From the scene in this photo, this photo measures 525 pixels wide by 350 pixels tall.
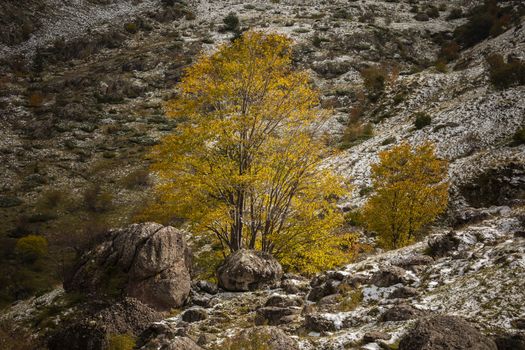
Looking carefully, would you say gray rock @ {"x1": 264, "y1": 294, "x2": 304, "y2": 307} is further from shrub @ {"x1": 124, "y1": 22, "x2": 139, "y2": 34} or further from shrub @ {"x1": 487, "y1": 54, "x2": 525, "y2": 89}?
shrub @ {"x1": 124, "y1": 22, "x2": 139, "y2": 34}

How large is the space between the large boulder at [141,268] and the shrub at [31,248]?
72.5ft

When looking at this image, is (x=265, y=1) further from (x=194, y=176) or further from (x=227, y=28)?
(x=194, y=176)

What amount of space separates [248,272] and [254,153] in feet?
16.1

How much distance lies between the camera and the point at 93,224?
3725cm

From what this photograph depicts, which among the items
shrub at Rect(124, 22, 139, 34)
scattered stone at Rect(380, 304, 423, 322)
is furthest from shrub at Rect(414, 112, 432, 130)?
shrub at Rect(124, 22, 139, 34)

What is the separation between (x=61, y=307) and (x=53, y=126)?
163ft

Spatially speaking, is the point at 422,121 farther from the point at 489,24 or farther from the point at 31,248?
the point at 31,248

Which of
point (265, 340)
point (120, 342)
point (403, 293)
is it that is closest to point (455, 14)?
point (403, 293)

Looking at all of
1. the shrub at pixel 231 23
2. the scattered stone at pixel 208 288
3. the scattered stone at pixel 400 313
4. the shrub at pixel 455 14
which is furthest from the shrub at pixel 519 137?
the shrub at pixel 455 14

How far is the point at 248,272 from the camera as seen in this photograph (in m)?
13.6

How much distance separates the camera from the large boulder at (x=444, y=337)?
5.95m

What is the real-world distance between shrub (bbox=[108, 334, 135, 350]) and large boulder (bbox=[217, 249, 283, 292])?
4.73 metres

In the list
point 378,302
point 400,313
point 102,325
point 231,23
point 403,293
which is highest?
point 231,23

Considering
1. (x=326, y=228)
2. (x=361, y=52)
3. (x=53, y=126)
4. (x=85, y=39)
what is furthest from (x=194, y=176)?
(x=85, y=39)
